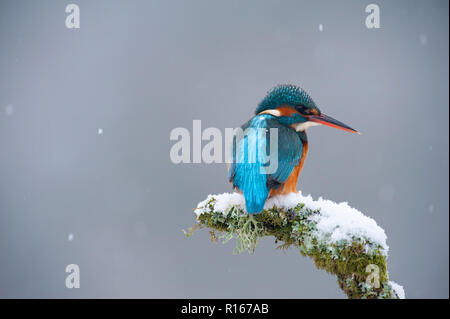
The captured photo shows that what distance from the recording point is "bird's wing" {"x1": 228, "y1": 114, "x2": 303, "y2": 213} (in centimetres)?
165

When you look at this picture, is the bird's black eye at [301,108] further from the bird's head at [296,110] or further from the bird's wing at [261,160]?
the bird's wing at [261,160]

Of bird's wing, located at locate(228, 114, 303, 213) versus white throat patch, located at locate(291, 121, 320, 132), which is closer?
bird's wing, located at locate(228, 114, 303, 213)

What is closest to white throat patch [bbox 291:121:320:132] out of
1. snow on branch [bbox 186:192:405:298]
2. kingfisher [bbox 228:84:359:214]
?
kingfisher [bbox 228:84:359:214]

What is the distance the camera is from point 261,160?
5.65 feet

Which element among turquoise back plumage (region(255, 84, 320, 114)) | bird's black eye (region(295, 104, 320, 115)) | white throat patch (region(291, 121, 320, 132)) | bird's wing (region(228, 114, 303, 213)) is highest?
turquoise back plumage (region(255, 84, 320, 114))

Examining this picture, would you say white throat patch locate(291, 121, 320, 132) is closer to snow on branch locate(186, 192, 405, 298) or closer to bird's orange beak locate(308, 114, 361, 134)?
bird's orange beak locate(308, 114, 361, 134)

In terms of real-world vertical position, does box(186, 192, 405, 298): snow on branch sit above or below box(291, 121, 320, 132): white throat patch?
below

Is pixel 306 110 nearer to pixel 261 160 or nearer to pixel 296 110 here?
pixel 296 110

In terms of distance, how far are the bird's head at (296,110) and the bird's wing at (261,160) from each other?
70 mm

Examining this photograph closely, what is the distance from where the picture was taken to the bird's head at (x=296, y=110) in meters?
1.91

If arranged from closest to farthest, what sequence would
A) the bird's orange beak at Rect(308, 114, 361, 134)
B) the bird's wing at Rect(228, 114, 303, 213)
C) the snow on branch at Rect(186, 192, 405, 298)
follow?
1. the snow on branch at Rect(186, 192, 405, 298)
2. the bird's wing at Rect(228, 114, 303, 213)
3. the bird's orange beak at Rect(308, 114, 361, 134)

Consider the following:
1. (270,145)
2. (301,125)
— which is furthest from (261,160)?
(301,125)

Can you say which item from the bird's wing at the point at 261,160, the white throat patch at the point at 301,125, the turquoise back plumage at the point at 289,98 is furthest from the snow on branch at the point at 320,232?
the turquoise back plumage at the point at 289,98

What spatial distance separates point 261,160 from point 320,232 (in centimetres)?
45
